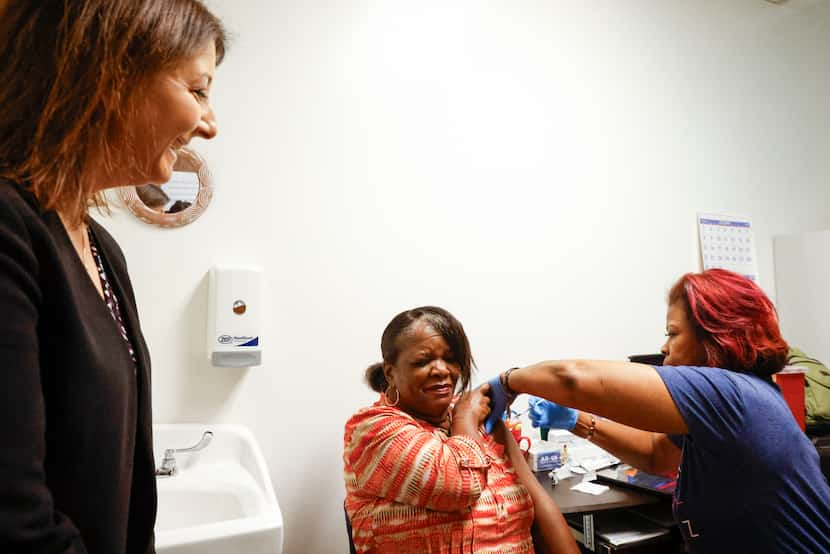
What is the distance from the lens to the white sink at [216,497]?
3.61ft

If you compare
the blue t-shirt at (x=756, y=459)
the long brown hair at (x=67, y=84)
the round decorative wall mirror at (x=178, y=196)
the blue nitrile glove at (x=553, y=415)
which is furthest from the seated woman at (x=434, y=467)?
the long brown hair at (x=67, y=84)

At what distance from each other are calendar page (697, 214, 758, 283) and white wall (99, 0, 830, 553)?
7 cm

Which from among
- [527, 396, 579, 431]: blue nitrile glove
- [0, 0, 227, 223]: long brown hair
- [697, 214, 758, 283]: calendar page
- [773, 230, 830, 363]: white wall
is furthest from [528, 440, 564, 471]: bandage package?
[773, 230, 830, 363]: white wall

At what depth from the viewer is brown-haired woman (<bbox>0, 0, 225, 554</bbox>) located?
0.51 meters

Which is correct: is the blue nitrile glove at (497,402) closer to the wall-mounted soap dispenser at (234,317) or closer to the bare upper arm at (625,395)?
the bare upper arm at (625,395)

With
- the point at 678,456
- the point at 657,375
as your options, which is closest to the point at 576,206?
the point at 678,456

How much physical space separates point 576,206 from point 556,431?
3.36 feet

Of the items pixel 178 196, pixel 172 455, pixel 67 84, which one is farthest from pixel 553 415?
pixel 67 84

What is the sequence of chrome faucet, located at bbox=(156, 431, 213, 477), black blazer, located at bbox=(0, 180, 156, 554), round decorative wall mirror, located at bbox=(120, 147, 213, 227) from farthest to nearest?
1. round decorative wall mirror, located at bbox=(120, 147, 213, 227)
2. chrome faucet, located at bbox=(156, 431, 213, 477)
3. black blazer, located at bbox=(0, 180, 156, 554)

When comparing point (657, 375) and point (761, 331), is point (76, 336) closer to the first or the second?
point (657, 375)

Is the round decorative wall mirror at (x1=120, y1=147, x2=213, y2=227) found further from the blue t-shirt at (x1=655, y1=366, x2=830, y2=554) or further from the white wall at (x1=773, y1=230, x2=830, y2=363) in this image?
the white wall at (x1=773, y1=230, x2=830, y2=363)

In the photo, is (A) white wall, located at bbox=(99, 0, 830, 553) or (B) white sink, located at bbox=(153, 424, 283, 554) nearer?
(B) white sink, located at bbox=(153, 424, 283, 554)

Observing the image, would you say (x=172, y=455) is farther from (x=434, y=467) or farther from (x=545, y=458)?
(x=545, y=458)

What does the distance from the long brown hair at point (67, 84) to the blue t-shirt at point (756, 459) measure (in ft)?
3.82
